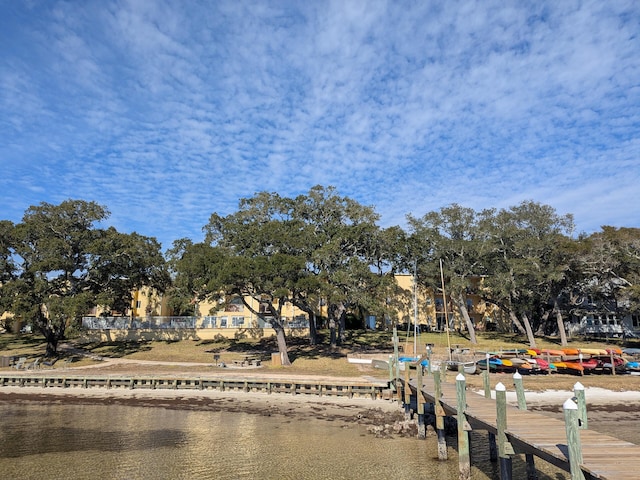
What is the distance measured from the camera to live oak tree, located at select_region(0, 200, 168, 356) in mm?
37281

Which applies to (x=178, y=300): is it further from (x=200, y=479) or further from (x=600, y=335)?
(x=600, y=335)

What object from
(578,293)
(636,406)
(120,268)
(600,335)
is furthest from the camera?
(600,335)

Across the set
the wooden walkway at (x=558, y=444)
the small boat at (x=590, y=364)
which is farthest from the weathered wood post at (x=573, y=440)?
the small boat at (x=590, y=364)

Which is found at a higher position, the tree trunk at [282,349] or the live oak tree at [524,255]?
the live oak tree at [524,255]

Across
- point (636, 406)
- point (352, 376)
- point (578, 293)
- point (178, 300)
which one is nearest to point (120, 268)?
point (178, 300)

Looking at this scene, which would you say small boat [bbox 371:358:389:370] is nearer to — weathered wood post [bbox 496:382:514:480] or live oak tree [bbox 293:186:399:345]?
live oak tree [bbox 293:186:399:345]

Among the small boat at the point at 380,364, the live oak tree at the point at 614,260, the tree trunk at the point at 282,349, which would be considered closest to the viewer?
the small boat at the point at 380,364

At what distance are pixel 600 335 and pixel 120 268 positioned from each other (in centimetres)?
5675

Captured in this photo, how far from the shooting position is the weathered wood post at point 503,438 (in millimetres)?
10781

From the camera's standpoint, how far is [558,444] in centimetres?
934

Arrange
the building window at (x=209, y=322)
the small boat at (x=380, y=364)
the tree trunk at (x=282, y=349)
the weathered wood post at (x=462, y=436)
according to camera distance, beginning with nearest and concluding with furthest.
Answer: the weathered wood post at (x=462, y=436), the small boat at (x=380, y=364), the tree trunk at (x=282, y=349), the building window at (x=209, y=322)

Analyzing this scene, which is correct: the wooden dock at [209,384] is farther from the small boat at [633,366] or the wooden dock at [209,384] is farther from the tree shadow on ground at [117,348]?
the small boat at [633,366]

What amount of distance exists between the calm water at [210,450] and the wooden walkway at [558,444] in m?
2.66

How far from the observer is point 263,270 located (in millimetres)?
33125
